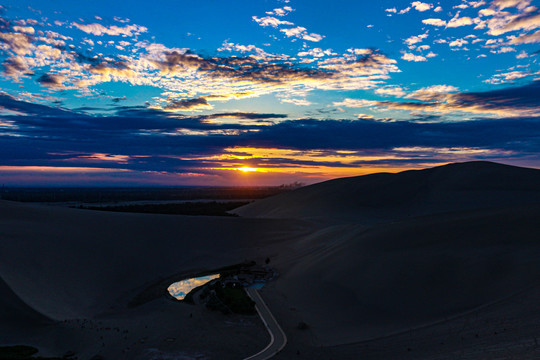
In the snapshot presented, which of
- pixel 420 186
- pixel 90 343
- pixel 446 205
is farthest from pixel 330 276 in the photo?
pixel 420 186

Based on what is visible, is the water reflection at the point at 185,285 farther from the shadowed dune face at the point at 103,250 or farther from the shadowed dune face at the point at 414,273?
the shadowed dune face at the point at 414,273

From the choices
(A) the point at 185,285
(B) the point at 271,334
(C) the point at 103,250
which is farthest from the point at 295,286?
(C) the point at 103,250

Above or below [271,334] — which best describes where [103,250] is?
above

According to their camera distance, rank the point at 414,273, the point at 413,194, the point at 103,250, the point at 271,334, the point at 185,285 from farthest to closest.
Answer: the point at 413,194
the point at 103,250
the point at 185,285
the point at 414,273
the point at 271,334

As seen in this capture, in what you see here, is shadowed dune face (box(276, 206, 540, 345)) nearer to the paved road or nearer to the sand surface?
the sand surface

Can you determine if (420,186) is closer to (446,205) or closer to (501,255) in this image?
(446,205)

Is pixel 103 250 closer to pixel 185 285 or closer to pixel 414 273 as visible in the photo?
pixel 185 285
